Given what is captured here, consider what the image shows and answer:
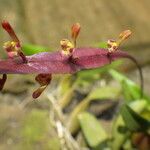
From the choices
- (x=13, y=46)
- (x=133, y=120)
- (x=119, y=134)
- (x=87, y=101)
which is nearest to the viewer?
(x=13, y=46)

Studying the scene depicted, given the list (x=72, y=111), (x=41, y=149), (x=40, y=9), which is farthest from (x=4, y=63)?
(x=40, y=9)

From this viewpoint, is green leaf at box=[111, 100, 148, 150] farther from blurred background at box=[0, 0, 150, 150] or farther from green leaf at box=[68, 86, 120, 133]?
blurred background at box=[0, 0, 150, 150]

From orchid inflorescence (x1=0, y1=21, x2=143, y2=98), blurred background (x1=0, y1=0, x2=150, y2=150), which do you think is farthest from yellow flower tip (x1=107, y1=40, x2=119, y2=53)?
blurred background (x1=0, y1=0, x2=150, y2=150)

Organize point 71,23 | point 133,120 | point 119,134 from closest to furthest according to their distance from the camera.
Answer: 1. point 133,120
2. point 119,134
3. point 71,23

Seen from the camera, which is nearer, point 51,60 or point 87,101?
point 51,60

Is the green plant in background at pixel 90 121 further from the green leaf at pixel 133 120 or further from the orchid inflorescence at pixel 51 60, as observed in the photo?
the orchid inflorescence at pixel 51 60

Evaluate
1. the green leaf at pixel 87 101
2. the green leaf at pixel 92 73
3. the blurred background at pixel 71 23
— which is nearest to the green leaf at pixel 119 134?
the green leaf at pixel 87 101

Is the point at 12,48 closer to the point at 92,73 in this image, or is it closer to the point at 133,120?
Answer: the point at 133,120

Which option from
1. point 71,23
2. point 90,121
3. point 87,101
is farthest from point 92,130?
point 71,23
